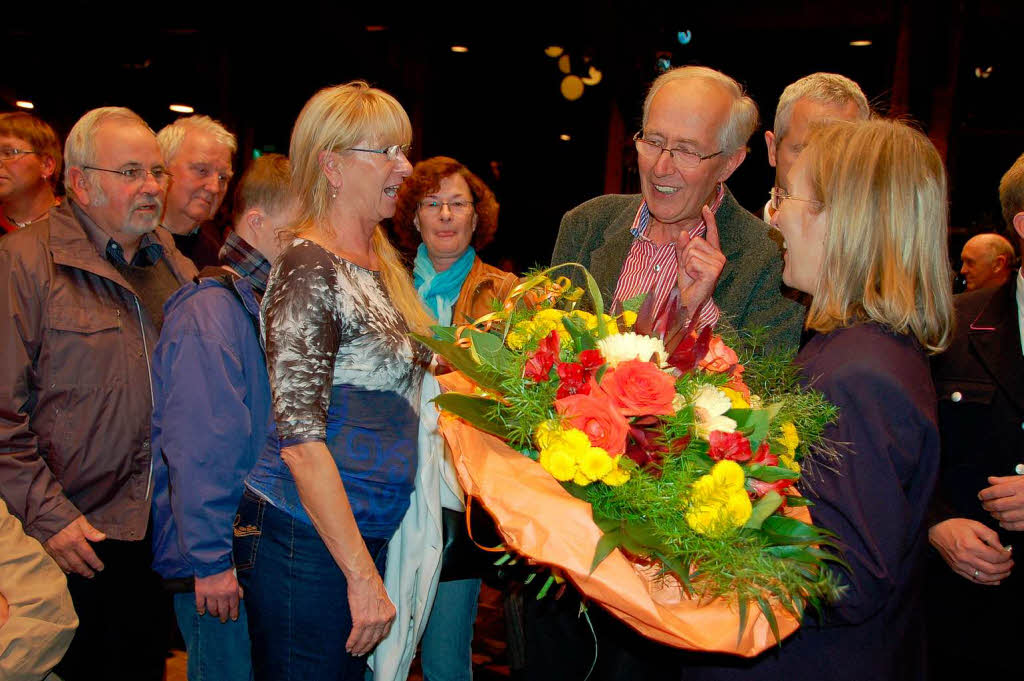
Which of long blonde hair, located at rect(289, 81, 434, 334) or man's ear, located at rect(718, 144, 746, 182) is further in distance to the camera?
man's ear, located at rect(718, 144, 746, 182)

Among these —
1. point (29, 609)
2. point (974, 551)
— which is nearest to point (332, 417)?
point (29, 609)

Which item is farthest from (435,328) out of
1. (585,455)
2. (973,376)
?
(973,376)

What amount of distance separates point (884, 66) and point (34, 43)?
28.0ft

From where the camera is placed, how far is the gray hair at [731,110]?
6.62 feet

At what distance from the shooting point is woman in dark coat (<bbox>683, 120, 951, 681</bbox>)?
1.26 meters

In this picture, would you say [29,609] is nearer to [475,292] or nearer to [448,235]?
[475,292]

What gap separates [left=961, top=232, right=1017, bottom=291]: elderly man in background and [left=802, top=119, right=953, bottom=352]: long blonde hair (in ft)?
14.6

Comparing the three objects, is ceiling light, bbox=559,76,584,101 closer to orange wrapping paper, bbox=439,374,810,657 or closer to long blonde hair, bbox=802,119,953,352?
long blonde hair, bbox=802,119,953,352

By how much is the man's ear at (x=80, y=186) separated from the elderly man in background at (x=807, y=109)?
84.0 inches

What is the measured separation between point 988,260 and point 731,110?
4.14 m

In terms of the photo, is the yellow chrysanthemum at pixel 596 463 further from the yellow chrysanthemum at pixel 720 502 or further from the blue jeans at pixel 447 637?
the blue jeans at pixel 447 637

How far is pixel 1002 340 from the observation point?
2.08m

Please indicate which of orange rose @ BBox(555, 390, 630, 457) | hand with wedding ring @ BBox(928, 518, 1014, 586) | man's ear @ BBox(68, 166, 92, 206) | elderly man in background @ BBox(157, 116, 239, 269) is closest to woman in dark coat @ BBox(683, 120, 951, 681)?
orange rose @ BBox(555, 390, 630, 457)

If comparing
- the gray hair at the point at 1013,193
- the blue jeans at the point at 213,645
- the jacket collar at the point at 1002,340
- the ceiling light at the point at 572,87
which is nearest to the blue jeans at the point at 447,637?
the blue jeans at the point at 213,645
